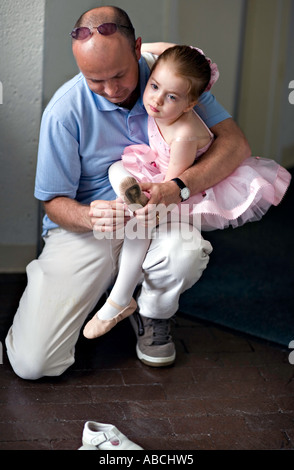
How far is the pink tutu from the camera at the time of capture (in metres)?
2.29

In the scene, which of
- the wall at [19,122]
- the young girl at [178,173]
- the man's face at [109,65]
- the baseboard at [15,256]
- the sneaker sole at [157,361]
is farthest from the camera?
the baseboard at [15,256]

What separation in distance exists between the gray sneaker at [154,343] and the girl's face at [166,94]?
2.67 feet

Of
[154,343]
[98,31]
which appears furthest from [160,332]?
[98,31]

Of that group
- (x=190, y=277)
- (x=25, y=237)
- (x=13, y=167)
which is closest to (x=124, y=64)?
(x=190, y=277)

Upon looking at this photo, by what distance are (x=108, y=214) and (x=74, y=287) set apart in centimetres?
39

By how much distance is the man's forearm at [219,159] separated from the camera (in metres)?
2.30

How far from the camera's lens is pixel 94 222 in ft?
7.20

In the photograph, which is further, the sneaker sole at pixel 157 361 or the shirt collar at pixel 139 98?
the sneaker sole at pixel 157 361

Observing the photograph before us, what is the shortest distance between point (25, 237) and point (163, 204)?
3.66 feet

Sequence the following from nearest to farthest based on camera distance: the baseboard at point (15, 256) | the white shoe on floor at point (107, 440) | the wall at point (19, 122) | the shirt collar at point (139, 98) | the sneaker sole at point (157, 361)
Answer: the white shoe on floor at point (107, 440), the shirt collar at point (139, 98), the sneaker sole at point (157, 361), the wall at point (19, 122), the baseboard at point (15, 256)

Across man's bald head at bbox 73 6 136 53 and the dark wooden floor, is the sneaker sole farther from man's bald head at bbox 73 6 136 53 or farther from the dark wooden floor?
man's bald head at bbox 73 6 136 53

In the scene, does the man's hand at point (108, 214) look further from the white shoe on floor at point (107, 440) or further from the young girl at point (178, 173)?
the white shoe on floor at point (107, 440)

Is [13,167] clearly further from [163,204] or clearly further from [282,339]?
[282,339]

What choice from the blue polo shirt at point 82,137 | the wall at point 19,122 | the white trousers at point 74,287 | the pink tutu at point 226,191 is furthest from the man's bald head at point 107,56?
the wall at point 19,122
